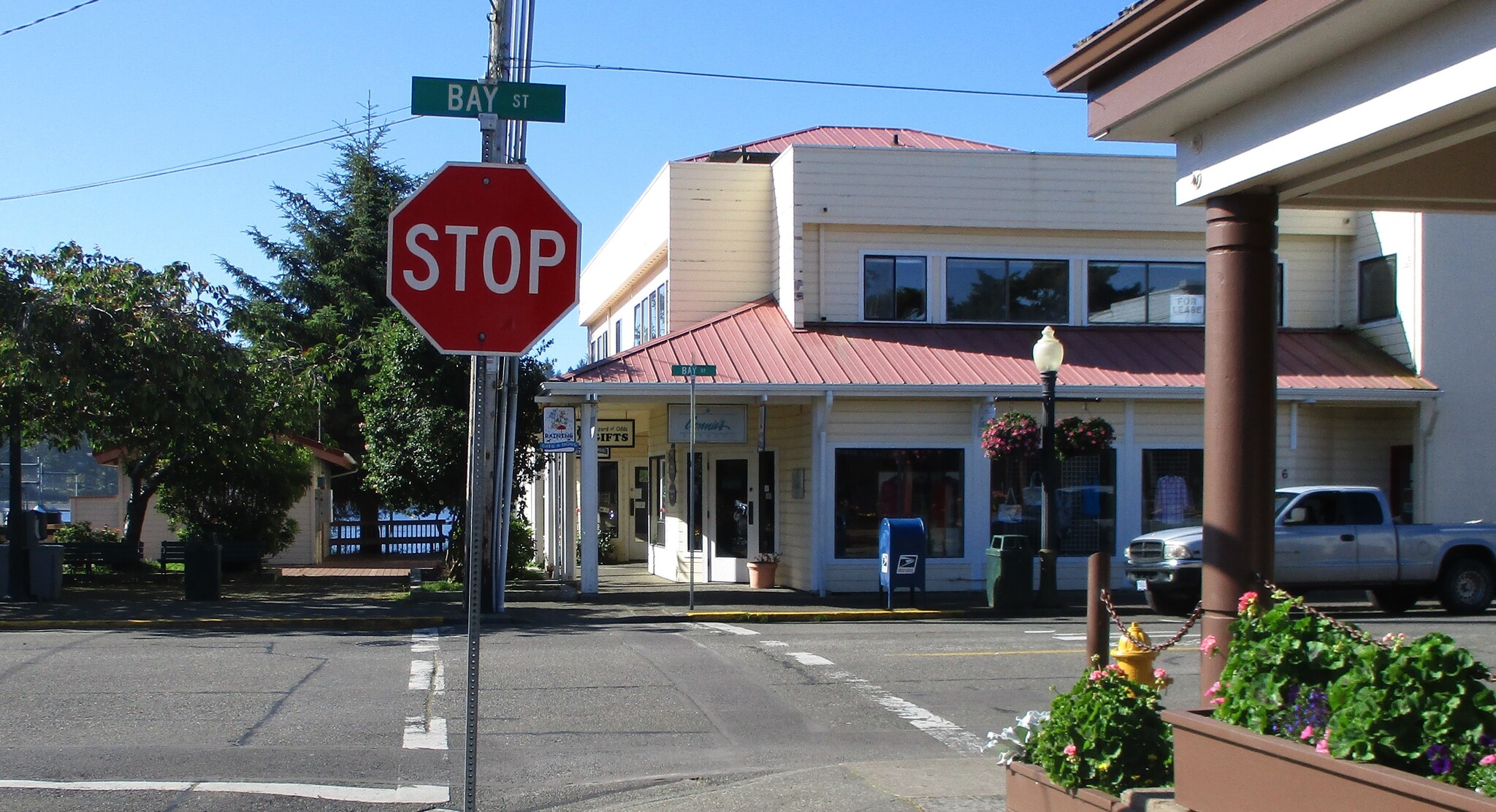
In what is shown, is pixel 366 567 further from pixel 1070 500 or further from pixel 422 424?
pixel 1070 500

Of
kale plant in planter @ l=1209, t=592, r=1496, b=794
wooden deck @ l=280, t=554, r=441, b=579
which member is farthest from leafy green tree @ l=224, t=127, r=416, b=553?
kale plant in planter @ l=1209, t=592, r=1496, b=794

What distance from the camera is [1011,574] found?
18.5 meters

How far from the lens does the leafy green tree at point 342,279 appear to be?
41.2 metres

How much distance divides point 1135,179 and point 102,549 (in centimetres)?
1888

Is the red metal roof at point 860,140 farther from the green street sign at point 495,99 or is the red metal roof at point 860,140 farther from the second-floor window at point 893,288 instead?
the green street sign at point 495,99

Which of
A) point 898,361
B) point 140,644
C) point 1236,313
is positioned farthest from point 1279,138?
point 898,361

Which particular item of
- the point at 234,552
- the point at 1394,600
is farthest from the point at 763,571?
the point at 234,552

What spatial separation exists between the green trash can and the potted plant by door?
406cm

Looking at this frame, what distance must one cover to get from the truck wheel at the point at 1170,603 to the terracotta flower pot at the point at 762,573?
6024 millimetres

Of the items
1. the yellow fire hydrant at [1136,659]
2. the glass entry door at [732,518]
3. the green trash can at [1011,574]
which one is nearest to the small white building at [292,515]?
the glass entry door at [732,518]

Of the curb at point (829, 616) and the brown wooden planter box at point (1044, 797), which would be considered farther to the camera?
the curb at point (829, 616)

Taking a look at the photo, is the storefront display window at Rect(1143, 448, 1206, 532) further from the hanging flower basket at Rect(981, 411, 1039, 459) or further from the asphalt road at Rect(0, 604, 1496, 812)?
the asphalt road at Rect(0, 604, 1496, 812)

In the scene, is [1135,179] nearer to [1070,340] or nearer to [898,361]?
[1070,340]

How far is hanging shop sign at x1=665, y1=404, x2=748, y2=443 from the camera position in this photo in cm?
2012
